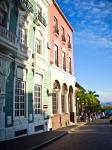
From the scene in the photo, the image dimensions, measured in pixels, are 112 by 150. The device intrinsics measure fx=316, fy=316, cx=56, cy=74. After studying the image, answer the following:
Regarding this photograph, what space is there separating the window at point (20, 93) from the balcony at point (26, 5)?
4230 millimetres

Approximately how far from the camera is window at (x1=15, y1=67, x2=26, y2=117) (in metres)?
21.0

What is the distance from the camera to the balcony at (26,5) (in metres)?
21.3

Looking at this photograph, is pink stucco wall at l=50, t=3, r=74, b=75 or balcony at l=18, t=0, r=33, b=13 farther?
pink stucco wall at l=50, t=3, r=74, b=75

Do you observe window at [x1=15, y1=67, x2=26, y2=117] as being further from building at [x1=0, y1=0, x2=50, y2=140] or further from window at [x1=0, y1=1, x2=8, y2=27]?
window at [x1=0, y1=1, x2=8, y2=27]

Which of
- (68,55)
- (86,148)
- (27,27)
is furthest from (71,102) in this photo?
(86,148)

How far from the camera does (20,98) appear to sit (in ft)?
71.1

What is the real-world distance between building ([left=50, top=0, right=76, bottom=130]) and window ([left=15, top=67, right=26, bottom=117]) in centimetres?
732

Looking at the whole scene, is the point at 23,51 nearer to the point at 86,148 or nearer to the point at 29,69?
the point at 29,69

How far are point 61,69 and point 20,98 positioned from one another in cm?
1224

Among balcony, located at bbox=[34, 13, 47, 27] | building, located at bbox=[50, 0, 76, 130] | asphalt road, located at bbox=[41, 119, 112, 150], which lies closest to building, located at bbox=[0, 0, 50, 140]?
balcony, located at bbox=[34, 13, 47, 27]

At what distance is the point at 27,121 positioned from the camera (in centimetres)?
2227

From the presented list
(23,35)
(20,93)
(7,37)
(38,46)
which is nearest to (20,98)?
(20,93)

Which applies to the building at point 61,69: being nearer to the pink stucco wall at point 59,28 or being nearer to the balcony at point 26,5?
the pink stucco wall at point 59,28

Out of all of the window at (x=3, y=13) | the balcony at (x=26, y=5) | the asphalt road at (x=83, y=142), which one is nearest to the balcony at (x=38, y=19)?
the balcony at (x=26, y=5)
